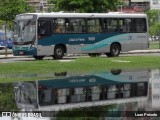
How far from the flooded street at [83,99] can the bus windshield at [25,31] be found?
44.5 ft

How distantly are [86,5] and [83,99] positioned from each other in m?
31.7

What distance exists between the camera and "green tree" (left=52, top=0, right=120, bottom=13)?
43875 mm

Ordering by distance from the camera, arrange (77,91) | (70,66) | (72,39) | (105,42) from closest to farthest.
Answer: (77,91), (70,66), (72,39), (105,42)

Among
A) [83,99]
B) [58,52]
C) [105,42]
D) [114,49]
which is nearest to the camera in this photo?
[83,99]

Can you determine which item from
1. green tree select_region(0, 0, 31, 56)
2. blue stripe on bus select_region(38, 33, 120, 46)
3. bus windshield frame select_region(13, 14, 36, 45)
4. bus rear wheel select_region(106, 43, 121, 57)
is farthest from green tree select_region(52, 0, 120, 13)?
bus windshield frame select_region(13, 14, 36, 45)

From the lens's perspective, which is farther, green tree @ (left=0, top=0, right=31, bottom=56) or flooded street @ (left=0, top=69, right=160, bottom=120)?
green tree @ (left=0, top=0, right=31, bottom=56)

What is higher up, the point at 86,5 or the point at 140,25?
the point at 86,5

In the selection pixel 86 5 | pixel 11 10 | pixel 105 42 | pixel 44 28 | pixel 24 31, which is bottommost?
pixel 105 42

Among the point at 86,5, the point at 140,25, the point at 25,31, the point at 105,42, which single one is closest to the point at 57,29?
the point at 25,31

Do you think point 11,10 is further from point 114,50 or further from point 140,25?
point 140,25

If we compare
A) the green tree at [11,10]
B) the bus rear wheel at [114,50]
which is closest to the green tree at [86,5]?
the green tree at [11,10]

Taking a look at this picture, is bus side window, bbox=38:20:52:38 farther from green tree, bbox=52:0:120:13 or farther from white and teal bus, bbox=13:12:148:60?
green tree, bbox=52:0:120:13

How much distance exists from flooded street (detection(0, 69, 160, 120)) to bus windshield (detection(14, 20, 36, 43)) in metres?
13.6

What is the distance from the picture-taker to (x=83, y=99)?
12.8 metres
